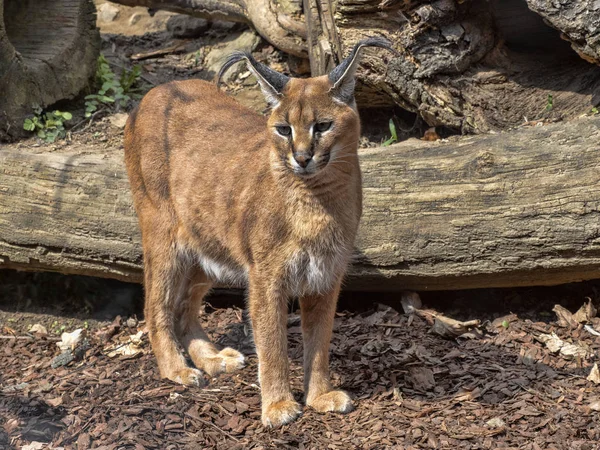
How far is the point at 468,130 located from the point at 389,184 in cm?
138

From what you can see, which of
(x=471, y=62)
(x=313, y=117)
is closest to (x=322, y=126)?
(x=313, y=117)

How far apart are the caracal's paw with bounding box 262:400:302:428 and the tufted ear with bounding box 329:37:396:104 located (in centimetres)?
187

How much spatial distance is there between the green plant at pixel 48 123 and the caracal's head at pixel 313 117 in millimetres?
3514

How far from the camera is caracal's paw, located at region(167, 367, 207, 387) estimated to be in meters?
5.78

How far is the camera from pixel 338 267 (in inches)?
204

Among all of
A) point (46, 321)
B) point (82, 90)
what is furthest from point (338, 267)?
point (82, 90)

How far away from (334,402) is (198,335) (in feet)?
5.01

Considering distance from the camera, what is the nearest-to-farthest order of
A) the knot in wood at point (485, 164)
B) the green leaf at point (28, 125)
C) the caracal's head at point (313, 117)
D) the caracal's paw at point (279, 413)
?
the caracal's head at point (313, 117), the caracal's paw at point (279, 413), the knot in wood at point (485, 164), the green leaf at point (28, 125)

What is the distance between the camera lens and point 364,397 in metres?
5.41

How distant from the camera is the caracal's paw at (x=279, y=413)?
5.03 meters

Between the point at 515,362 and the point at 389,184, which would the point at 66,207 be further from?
the point at 515,362

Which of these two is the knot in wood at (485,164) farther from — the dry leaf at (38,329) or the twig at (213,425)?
the dry leaf at (38,329)

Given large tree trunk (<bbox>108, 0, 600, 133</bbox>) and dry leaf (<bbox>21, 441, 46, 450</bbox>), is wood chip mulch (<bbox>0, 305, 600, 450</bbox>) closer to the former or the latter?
dry leaf (<bbox>21, 441, 46, 450</bbox>)

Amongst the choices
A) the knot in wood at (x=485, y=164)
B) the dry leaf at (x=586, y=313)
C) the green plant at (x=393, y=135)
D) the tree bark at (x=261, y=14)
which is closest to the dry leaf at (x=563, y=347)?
the dry leaf at (x=586, y=313)
